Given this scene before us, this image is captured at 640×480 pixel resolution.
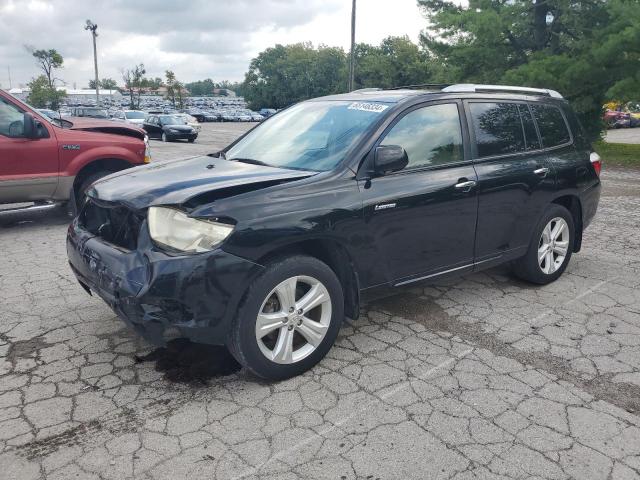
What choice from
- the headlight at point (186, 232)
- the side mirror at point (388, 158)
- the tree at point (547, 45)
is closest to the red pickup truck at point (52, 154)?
the headlight at point (186, 232)

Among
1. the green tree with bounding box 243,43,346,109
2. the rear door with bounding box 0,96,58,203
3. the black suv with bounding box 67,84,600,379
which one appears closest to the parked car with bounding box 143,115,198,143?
the rear door with bounding box 0,96,58,203

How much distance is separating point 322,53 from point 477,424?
9204 cm

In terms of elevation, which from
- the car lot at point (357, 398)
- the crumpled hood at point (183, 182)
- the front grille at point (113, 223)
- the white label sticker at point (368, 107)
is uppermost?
the white label sticker at point (368, 107)

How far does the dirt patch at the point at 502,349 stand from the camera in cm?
322

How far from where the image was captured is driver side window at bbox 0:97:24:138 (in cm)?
671

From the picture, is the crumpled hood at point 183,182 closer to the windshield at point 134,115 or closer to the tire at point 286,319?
the tire at point 286,319

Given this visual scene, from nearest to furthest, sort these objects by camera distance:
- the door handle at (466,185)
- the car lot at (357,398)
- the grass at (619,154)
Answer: the car lot at (357,398) → the door handle at (466,185) → the grass at (619,154)

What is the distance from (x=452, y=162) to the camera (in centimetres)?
409

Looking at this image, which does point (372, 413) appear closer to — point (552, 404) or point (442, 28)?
point (552, 404)

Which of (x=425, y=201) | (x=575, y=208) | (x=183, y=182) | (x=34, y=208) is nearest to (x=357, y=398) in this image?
(x=425, y=201)

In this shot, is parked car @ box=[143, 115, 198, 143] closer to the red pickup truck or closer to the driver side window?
the red pickup truck

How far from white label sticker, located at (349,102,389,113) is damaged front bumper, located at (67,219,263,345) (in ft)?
5.03

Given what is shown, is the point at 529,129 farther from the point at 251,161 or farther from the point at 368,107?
the point at 251,161

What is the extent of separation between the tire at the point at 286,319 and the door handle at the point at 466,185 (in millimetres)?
1283
